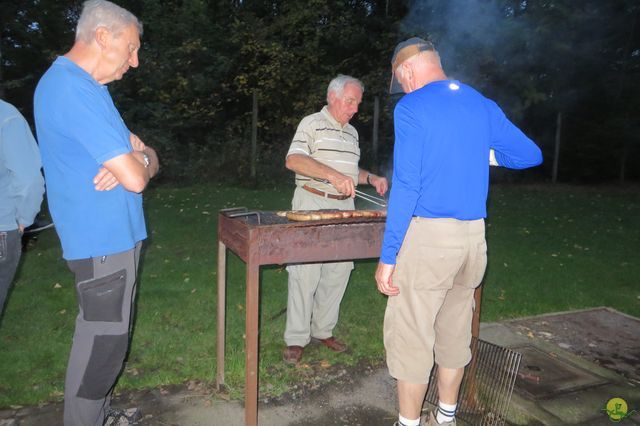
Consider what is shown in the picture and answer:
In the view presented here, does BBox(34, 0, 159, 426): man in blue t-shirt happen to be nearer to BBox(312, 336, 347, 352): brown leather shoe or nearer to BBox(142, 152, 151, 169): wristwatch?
BBox(142, 152, 151, 169): wristwatch

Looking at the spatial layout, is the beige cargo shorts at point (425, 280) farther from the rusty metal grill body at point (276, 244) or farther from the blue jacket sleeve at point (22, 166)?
the blue jacket sleeve at point (22, 166)

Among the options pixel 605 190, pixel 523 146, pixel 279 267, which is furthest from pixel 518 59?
pixel 523 146

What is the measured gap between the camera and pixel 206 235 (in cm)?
773

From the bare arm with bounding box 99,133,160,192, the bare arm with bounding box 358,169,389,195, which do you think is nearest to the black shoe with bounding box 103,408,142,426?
the bare arm with bounding box 99,133,160,192

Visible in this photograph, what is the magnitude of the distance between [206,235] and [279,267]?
6.56 ft

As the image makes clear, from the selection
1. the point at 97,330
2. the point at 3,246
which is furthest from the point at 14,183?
the point at 97,330

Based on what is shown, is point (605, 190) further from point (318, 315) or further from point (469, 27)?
point (318, 315)

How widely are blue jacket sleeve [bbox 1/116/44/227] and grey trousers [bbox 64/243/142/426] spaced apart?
0.72 meters

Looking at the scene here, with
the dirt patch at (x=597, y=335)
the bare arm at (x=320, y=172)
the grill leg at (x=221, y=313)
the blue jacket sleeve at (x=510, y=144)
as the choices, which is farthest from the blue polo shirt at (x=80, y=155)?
the dirt patch at (x=597, y=335)

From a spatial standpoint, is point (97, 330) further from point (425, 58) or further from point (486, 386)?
point (486, 386)

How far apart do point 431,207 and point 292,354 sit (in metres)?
1.98

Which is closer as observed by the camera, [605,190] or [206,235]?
[206,235]

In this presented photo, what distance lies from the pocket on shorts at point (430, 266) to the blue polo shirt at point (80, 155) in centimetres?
134

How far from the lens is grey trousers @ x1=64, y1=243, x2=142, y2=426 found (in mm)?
2307
